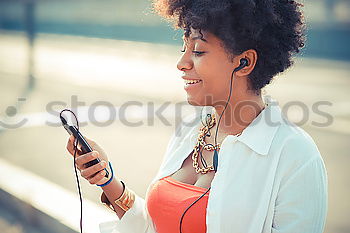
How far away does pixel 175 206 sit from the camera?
2.57 metres

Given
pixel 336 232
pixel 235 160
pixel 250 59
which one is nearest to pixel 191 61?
pixel 250 59

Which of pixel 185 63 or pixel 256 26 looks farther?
pixel 185 63

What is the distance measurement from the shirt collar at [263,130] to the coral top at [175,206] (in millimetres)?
276

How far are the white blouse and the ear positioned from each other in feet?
0.65

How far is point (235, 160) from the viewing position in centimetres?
247

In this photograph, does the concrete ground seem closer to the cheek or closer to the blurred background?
the blurred background

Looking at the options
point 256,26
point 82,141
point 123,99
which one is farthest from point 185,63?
point 123,99

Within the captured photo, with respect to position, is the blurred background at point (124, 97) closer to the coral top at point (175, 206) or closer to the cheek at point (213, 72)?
the cheek at point (213, 72)

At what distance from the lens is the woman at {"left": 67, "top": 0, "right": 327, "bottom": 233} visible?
92.3 inches

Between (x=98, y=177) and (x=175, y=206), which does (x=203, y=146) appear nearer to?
(x=175, y=206)

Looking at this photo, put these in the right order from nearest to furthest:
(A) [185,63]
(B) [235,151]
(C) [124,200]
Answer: (B) [235,151] < (A) [185,63] < (C) [124,200]

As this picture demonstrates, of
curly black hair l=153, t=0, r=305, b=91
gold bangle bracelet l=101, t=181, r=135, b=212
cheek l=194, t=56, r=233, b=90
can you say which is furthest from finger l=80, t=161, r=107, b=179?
curly black hair l=153, t=0, r=305, b=91

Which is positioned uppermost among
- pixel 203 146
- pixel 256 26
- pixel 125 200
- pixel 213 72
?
pixel 256 26

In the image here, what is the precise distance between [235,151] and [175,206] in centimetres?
34
